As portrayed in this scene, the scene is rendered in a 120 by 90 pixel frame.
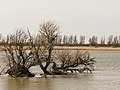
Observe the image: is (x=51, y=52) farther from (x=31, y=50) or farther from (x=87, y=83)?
(x=87, y=83)

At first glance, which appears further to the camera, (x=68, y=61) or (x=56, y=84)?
(x=68, y=61)

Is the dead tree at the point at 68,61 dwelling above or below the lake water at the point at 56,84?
above

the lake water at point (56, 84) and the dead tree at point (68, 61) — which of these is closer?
the lake water at point (56, 84)

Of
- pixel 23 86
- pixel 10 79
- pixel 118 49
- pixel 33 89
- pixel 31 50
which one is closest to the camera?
pixel 33 89

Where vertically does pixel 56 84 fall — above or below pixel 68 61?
below

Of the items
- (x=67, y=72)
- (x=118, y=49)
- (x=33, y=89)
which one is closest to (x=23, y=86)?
(x=33, y=89)

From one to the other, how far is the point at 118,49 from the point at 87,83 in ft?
318

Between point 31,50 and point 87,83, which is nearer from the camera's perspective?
point 87,83

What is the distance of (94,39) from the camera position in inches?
5138

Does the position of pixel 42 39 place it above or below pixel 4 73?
above

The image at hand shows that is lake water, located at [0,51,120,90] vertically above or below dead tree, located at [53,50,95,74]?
below

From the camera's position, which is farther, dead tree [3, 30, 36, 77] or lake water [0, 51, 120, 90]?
dead tree [3, 30, 36, 77]

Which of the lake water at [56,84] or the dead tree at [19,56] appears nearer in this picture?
the lake water at [56,84]

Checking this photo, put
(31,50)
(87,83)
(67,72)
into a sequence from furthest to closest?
(67,72), (31,50), (87,83)
